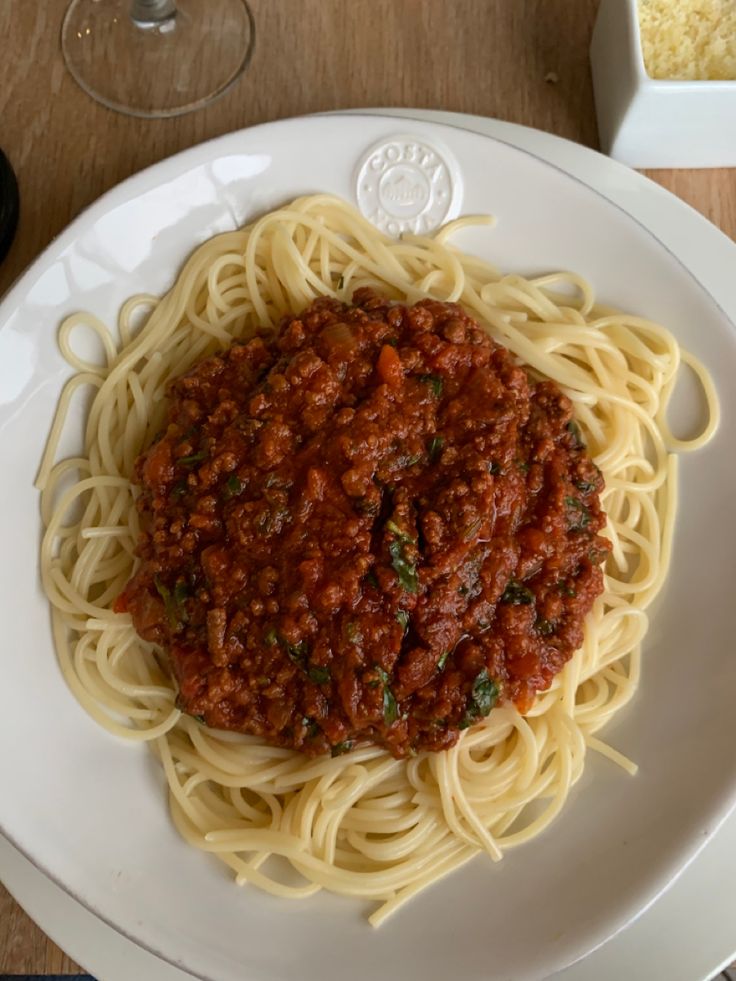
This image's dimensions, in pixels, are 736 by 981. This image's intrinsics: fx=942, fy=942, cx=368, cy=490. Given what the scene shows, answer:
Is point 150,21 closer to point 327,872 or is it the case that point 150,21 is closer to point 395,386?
point 395,386

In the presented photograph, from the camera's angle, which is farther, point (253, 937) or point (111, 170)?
point (111, 170)

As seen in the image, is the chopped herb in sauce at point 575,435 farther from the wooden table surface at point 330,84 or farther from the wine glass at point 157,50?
the wine glass at point 157,50

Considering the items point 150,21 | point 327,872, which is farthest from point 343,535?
point 150,21

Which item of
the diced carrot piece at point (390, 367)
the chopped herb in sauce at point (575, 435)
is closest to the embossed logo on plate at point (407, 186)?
the diced carrot piece at point (390, 367)

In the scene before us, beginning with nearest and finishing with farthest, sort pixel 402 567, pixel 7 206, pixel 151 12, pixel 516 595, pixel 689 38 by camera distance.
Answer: pixel 402 567 → pixel 516 595 → pixel 689 38 → pixel 7 206 → pixel 151 12

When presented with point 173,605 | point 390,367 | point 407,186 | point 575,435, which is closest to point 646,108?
point 407,186

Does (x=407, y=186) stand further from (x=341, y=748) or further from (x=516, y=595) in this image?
(x=341, y=748)

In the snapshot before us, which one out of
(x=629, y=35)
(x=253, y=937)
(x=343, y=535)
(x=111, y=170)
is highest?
(x=629, y=35)
